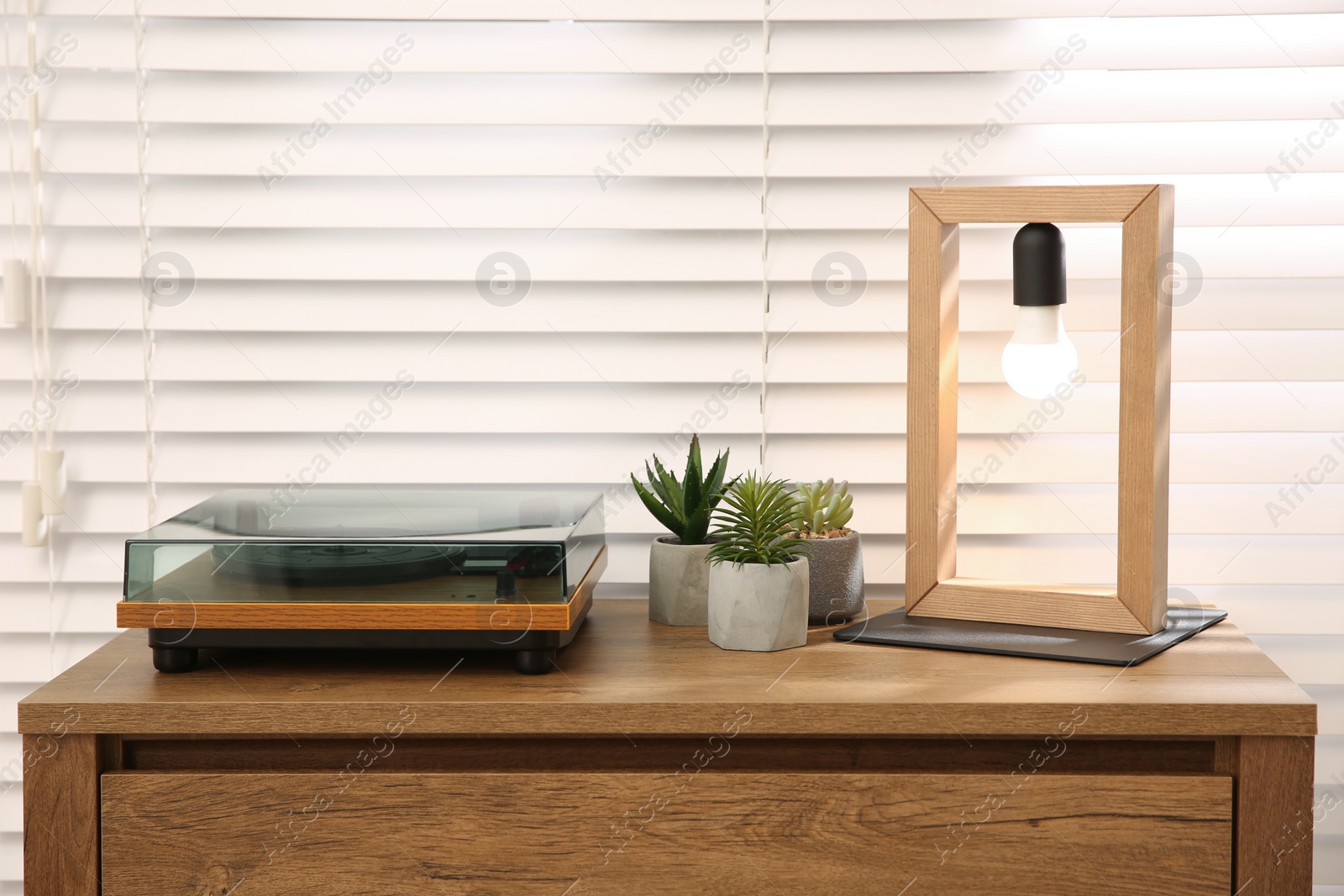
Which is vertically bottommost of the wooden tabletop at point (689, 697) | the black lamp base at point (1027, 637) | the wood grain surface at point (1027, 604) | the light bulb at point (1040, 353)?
the wooden tabletop at point (689, 697)

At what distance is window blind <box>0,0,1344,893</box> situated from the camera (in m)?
1.24

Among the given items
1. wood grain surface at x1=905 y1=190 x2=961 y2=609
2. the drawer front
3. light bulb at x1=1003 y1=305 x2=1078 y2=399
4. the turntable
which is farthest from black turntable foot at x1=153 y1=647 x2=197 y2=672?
light bulb at x1=1003 y1=305 x2=1078 y2=399

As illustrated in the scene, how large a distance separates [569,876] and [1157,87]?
1.00 meters

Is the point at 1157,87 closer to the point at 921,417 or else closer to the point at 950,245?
the point at 950,245

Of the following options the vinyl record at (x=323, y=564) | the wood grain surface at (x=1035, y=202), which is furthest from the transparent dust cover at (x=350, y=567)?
the wood grain surface at (x=1035, y=202)

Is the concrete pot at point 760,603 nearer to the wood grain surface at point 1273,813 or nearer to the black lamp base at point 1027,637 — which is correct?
the black lamp base at point 1027,637

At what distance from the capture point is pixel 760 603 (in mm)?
1039

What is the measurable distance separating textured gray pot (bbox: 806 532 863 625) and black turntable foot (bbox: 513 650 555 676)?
278 millimetres

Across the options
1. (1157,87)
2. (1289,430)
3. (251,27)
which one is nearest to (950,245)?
(1157,87)

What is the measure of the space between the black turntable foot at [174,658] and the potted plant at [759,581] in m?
0.46

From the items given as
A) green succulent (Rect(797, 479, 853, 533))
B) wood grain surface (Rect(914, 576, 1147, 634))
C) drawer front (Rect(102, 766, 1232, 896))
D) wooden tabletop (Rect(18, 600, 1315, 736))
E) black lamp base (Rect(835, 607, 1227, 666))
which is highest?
green succulent (Rect(797, 479, 853, 533))

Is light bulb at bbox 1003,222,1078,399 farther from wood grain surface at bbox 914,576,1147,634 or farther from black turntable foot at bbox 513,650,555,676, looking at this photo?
black turntable foot at bbox 513,650,555,676

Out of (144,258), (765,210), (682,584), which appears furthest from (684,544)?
(144,258)

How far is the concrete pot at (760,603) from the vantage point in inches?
40.8
